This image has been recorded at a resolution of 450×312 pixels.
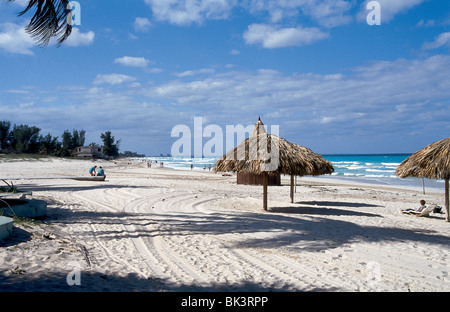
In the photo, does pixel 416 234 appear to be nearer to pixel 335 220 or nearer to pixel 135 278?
pixel 335 220

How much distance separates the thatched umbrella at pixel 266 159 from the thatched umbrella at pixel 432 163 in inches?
105

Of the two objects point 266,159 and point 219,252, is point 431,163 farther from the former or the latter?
point 219,252

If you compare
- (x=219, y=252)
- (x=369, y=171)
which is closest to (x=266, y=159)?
(x=219, y=252)

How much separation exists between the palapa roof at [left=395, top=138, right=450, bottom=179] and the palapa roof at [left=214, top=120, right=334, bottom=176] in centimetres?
264

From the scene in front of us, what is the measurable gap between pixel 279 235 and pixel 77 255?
359 centimetres

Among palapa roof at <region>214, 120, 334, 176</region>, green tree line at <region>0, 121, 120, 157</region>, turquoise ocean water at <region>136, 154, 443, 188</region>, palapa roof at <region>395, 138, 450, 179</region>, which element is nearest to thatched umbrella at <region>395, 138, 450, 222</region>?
palapa roof at <region>395, 138, 450, 179</region>

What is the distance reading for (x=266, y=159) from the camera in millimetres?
8742

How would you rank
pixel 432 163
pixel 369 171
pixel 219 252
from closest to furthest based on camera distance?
pixel 219 252, pixel 432 163, pixel 369 171

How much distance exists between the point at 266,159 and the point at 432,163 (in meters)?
4.43

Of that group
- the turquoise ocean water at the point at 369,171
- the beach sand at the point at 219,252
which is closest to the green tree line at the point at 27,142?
the turquoise ocean water at the point at 369,171

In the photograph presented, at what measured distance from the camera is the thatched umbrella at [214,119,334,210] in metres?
8.71

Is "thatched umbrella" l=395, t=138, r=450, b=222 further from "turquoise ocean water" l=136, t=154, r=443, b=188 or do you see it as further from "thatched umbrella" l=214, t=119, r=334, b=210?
"turquoise ocean water" l=136, t=154, r=443, b=188

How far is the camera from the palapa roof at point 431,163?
8492 millimetres
